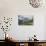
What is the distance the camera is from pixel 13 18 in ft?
13.0

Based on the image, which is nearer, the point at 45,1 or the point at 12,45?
the point at 12,45

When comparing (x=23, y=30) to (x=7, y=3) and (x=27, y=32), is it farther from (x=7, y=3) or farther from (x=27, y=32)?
(x=7, y=3)

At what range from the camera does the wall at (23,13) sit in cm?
393

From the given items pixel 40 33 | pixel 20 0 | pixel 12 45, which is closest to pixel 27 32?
pixel 40 33

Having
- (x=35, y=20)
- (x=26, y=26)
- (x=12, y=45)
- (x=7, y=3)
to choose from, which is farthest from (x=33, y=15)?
(x=12, y=45)

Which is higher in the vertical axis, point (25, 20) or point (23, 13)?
point (23, 13)

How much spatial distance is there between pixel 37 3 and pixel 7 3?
0.96m

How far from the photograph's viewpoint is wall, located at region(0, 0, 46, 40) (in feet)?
12.9

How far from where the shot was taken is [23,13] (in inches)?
156

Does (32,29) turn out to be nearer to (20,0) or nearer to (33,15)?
(33,15)

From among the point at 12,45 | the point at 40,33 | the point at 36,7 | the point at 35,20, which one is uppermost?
the point at 36,7

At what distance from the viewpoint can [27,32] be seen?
3.94 metres

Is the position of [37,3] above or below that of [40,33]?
above

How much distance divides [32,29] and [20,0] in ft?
3.26
